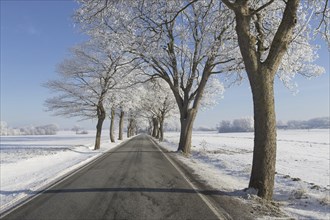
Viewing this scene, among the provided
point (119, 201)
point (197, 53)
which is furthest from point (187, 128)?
point (119, 201)

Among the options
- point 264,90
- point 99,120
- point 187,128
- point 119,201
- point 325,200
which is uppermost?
point 264,90

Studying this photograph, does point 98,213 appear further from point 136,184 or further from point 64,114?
point 64,114

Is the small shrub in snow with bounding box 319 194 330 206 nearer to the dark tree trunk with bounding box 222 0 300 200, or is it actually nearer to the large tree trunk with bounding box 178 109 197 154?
the dark tree trunk with bounding box 222 0 300 200

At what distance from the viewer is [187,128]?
81.6 ft

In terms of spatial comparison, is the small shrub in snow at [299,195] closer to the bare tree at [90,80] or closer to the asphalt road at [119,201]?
the asphalt road at [119,201]

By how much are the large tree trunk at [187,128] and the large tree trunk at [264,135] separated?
1547 centimetres

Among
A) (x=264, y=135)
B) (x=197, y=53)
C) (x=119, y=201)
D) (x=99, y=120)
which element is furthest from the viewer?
(x=99, y=120)

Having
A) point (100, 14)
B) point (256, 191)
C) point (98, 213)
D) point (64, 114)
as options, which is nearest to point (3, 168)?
point (100, 14)

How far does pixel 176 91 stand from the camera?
25.5 metres

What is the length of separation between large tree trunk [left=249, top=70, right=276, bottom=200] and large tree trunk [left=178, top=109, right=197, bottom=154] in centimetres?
1547

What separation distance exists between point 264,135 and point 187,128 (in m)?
16.0

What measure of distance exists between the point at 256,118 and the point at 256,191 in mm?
1930

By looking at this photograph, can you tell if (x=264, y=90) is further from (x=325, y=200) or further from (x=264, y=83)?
(x=325, y=200)

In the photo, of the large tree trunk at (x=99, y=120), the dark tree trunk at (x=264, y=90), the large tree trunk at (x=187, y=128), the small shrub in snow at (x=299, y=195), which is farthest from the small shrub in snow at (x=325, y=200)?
the large tree trunk at (x=99, y=120)
